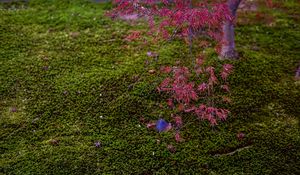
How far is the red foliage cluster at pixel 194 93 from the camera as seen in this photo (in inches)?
231

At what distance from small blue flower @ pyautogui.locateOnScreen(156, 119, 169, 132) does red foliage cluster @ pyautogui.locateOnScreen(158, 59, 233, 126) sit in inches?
8.0

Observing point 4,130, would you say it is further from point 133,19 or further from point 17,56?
point 133,19

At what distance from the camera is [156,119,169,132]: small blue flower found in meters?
6.07

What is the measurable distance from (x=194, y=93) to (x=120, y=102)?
152cm

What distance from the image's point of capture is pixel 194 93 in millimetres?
5895

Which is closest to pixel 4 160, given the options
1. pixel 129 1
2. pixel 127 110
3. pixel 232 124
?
pixel 127 110

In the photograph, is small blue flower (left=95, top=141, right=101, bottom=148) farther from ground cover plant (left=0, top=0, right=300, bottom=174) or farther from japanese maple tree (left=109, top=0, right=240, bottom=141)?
japanese maple tree (left=109, top=0, right=240, bottom=141)

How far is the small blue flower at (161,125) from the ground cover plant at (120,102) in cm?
11

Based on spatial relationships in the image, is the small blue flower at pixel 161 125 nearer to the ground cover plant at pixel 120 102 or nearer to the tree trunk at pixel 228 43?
the ground cover plant at pixel 120 102

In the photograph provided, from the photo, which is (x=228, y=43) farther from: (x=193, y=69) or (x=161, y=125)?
(x=161, y=125)

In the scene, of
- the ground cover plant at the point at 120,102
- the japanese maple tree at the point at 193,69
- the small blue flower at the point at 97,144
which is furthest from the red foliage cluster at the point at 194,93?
the small blue flower at the point at 97,144

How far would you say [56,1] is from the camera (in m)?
9.55

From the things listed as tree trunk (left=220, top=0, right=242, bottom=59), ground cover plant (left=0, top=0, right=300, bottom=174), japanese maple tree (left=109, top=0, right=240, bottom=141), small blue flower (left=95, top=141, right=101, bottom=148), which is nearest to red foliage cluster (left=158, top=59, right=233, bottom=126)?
japanese maple tree (left=109, top=0, right=240, bottom=141)

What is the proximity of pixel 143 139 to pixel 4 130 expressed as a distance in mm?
2511
